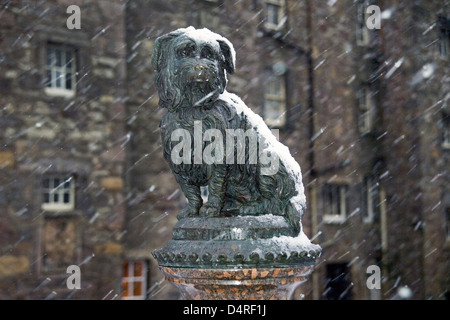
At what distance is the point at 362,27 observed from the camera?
1631 centimetres

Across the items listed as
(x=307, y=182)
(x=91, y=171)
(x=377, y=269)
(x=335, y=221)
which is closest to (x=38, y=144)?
(x=91, y=171)

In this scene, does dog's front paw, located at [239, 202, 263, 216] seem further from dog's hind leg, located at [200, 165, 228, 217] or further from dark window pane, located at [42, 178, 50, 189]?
dark window pane, located at [42, 178, 50, 189]

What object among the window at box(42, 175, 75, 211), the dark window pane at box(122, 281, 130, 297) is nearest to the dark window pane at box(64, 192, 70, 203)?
the window at box(42, 175, 75, 211)

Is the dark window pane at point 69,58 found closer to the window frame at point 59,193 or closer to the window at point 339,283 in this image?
the window frame at point 59,193

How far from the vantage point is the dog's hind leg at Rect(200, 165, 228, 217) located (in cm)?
369

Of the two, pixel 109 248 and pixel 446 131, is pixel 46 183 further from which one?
pixel 446 131

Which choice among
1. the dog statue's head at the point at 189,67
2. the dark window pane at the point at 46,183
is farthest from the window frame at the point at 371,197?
the dog statue's head at the point at 189,67

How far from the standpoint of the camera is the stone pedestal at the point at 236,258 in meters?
3.36

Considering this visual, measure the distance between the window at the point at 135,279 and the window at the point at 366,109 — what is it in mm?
7540

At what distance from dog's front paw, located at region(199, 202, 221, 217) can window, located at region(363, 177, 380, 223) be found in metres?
12.5

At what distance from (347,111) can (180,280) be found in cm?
1259

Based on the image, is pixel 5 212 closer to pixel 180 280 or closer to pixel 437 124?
pixel 180 280

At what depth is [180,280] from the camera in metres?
3.54

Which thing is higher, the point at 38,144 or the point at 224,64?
the point at 38,144
